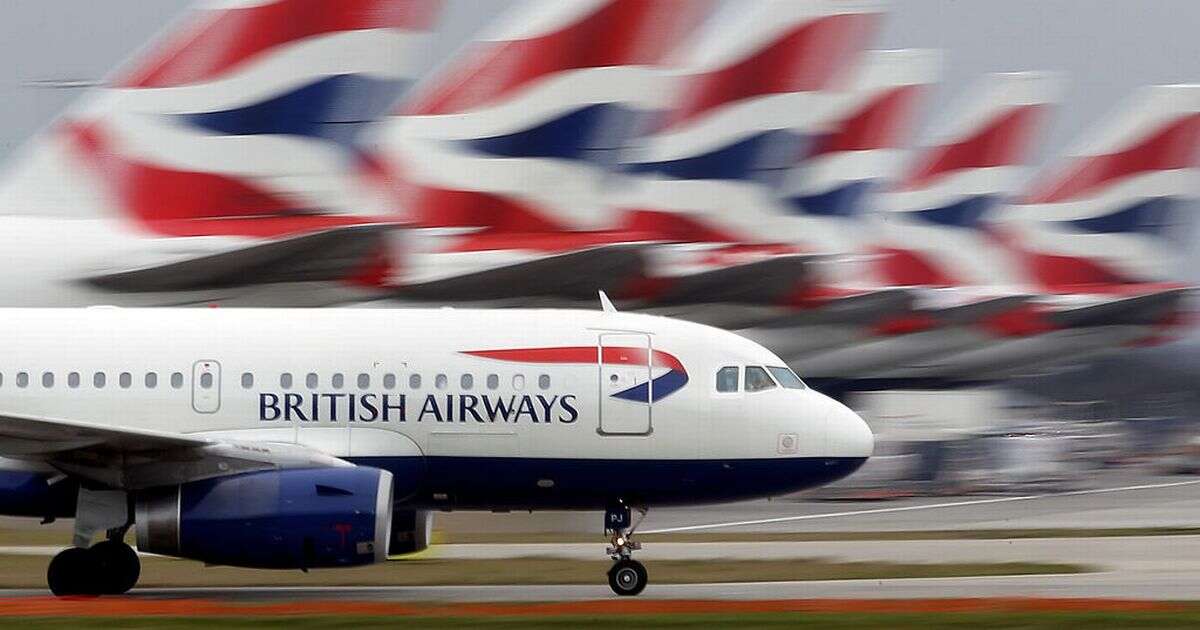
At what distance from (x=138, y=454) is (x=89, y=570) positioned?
1562 millimetres

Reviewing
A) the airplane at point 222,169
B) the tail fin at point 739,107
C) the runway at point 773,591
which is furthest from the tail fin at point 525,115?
the runway at point 773,591

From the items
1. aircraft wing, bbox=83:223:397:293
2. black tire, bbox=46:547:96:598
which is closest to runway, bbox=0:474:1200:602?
black tire, bbox=46:547:96:598

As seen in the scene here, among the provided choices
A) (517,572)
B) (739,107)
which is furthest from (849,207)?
(517,572)

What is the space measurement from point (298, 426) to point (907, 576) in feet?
25.0

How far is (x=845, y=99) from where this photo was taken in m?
53.0

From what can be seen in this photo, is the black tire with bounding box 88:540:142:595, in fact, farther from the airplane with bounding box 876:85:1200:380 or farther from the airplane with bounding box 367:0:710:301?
the airplane with bounding box 876:85:1200:380

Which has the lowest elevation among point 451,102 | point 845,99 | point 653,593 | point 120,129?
point 653,593

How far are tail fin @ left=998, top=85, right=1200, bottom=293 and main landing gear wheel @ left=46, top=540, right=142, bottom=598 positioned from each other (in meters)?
50.4

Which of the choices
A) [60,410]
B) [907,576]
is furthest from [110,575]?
[907,576]

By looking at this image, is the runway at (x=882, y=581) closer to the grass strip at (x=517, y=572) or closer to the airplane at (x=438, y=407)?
the grass strip at (x=517, y=572)

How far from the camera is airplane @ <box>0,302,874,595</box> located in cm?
1708

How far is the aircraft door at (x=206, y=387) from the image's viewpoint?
17.1m

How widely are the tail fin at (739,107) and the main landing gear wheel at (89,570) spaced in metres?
29.0

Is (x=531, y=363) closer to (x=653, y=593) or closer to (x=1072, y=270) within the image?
(x=653, y=593)
